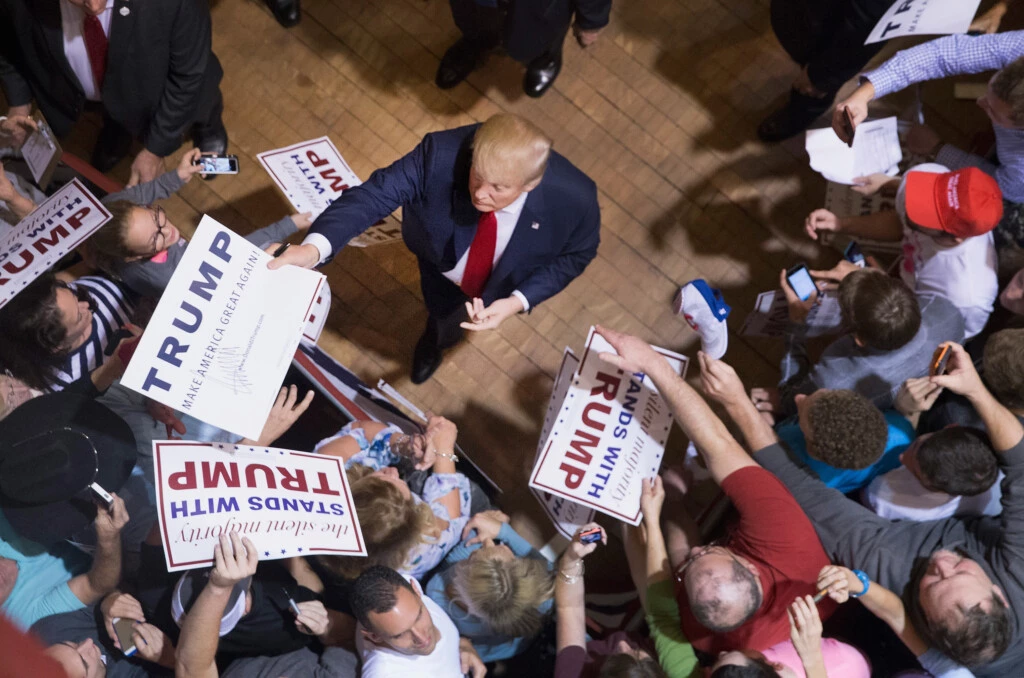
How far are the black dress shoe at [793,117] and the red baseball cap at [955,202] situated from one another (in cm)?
98

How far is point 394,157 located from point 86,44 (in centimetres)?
153

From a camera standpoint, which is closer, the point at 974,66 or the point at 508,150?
the point at 508,150

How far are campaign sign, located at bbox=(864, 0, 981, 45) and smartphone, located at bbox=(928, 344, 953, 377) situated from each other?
1.25 m

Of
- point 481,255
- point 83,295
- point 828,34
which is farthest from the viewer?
point 828,34

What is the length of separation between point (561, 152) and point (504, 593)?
2.40m

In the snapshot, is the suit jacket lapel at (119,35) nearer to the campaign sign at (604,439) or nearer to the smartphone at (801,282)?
the campaign sign at (604,439)

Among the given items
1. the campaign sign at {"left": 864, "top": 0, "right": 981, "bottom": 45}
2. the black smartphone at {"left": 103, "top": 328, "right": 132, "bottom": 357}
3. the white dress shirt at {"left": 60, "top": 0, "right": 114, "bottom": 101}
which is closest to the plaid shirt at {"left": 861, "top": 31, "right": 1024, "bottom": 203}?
the campaign sign at {"left": 864, "top": 0, "right": 981, "bottom": 45}

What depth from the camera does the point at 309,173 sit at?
3508 millimetres

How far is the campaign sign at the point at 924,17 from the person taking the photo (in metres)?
3.01

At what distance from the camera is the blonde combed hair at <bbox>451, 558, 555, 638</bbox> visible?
2736mm

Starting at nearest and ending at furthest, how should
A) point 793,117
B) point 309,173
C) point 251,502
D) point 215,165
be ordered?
point 251,502 → point 215,165 → point 309,173 → point 793,117

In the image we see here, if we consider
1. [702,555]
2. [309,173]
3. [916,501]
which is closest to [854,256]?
[916,501]

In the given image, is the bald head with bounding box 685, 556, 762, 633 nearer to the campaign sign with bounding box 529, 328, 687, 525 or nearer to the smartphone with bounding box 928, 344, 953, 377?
the campaign sign with bounding box 529, 328, 687, 525

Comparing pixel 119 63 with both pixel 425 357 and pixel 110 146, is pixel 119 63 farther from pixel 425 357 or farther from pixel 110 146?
pixel 425 357
